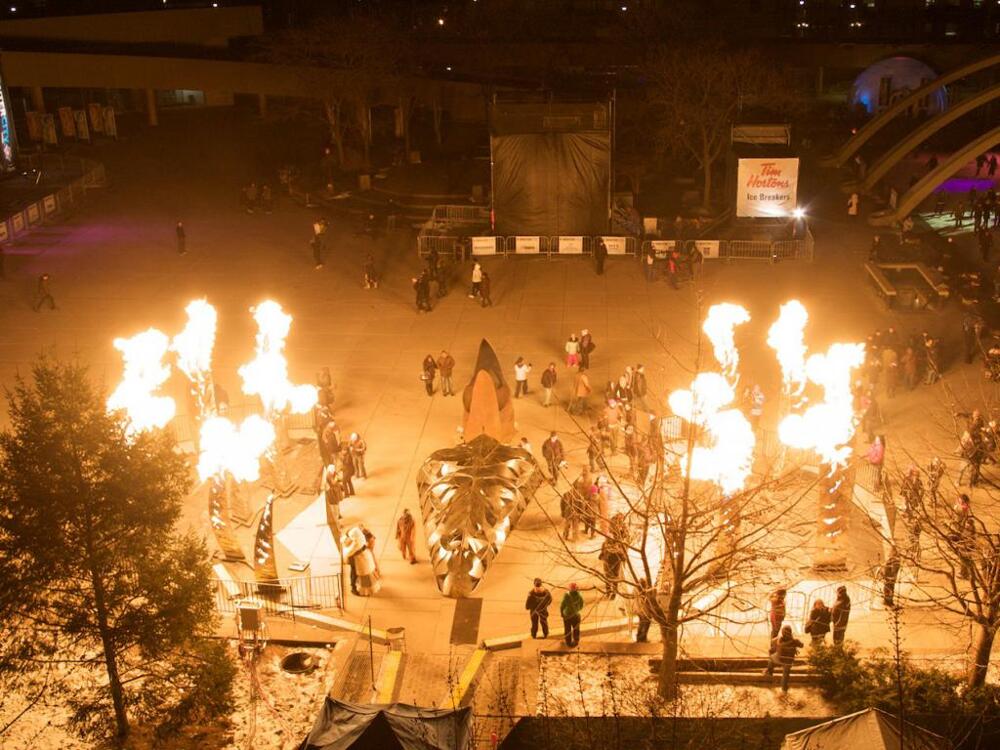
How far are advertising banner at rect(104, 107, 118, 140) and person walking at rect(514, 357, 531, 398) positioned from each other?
3424 cm

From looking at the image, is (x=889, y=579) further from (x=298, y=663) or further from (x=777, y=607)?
(x=298, y=663)

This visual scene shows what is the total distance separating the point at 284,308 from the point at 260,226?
28.6 ft

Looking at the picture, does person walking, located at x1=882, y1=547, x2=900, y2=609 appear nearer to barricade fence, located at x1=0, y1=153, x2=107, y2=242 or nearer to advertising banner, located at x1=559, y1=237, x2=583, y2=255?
advertising banner, located at x1=559, y1=237, x2=583, y2=255

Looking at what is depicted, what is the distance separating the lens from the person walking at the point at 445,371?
1016 inches

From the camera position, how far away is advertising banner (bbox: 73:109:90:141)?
2031 inches

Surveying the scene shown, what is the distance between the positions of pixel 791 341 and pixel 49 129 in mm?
39950

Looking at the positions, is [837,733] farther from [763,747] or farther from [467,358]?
[467,358]

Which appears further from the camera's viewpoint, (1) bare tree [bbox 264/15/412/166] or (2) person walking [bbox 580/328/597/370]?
(1) bare tree [bbox 264/15/412/166]

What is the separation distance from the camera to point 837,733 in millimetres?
12938

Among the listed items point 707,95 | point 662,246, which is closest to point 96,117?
point 707,95

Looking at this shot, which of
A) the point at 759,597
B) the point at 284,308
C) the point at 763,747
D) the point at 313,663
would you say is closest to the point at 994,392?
the point at 759,597

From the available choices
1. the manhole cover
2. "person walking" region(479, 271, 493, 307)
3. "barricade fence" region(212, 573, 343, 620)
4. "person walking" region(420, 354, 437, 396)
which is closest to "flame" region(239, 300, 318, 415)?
"person walking" region(420, 354, 437, 396)

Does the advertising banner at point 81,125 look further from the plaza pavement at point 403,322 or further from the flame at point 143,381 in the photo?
the flame at point 143,381

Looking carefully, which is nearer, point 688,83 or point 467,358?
point 467,358
